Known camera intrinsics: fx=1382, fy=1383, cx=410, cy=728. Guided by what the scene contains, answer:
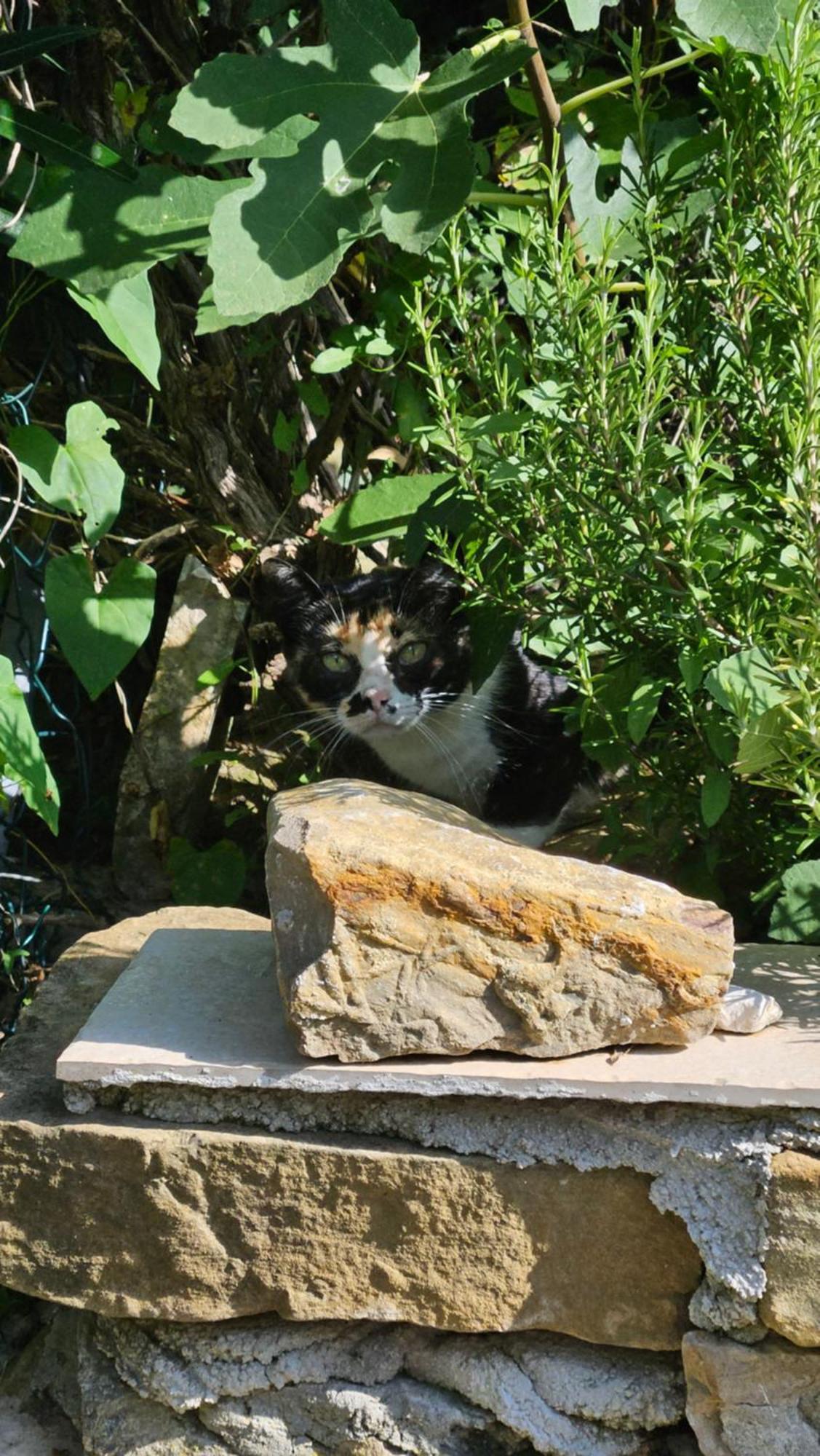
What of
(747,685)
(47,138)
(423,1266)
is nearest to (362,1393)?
(423,1266)

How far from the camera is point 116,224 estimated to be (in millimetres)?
1957

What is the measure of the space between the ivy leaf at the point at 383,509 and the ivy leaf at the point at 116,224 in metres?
0.63

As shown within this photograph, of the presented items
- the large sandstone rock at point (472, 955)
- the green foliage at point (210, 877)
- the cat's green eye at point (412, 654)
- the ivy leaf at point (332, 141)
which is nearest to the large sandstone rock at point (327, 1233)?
the large sandstone rock at point (472, 955)

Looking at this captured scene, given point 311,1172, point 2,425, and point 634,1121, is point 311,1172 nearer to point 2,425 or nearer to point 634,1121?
point 634,1121

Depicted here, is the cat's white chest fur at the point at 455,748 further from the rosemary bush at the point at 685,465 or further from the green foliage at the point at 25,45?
the green foliage at the point at 25,45

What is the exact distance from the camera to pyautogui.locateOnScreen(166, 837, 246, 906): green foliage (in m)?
2.67

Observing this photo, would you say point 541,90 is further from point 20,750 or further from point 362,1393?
point 362,1393

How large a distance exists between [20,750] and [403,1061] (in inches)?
29.0

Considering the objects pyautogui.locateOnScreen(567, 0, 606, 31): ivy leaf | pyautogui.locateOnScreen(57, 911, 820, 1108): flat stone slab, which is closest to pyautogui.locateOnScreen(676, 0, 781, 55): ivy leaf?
pyautogui.locateOnScreen(567, 0, 606, 31): ivy leaf

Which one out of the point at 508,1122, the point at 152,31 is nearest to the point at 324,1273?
the point at 508,1122

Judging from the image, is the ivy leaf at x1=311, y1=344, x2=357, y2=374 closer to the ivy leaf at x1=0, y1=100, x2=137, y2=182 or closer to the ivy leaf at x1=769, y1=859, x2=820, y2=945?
the ivy leaf at x1=0, y1=100, x2=137, y2=182

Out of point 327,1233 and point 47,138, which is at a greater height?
point 47,138

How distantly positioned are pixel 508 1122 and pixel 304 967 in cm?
29

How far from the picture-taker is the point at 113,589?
2.22 metres
